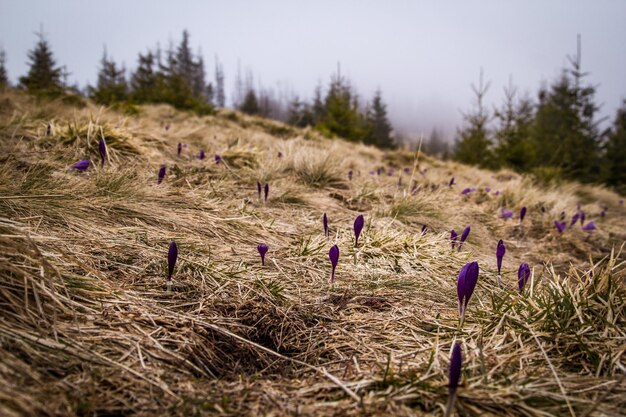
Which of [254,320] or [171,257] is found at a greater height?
[171,257]

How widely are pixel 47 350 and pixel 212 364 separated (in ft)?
1.23

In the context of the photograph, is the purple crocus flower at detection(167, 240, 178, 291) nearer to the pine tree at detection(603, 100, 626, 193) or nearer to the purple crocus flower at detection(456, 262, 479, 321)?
the purple crocus flower at detection(456, 262, 479, 321)

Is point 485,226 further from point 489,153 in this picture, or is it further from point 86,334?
point 489,153

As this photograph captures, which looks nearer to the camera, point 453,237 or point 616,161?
point 453,237

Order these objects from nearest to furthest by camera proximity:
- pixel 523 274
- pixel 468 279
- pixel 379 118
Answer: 1. pixel 468 279
2. pixel 523 274
3. pixel 379 118

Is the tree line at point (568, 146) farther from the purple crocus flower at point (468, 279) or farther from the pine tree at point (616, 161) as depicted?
the purple crocus flower at point (468, 279)

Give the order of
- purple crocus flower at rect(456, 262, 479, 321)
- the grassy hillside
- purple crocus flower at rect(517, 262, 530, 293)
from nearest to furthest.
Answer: the grassy hillside
purple crocus flower at rect(456, 262, 479, 321)
purple crocus flower at rect(517, 262, 530, 293)

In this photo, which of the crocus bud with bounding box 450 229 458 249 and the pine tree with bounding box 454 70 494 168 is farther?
the pine tree with bounding box 454 70 494 168

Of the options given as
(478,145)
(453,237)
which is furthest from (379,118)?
(453,237)

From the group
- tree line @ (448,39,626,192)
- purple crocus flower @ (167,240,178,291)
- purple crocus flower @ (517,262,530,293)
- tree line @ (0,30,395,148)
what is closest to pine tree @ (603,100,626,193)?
tree line @ (448,39,626,192)

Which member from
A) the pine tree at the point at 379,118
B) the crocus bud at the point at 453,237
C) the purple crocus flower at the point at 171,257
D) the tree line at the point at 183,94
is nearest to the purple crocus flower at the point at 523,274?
the crocus bud at the point at 453,237

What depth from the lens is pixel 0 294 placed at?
0.85m

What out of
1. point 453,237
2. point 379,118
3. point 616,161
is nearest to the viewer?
point 453,237

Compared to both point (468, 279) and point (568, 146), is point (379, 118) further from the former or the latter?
point (468, 279)
